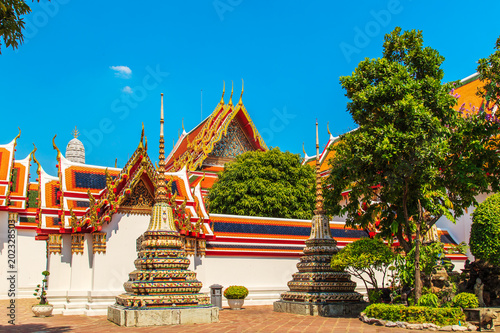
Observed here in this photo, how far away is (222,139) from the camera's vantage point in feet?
101

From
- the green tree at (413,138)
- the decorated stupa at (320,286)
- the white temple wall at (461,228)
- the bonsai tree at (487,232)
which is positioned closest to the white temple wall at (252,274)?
the decorated stupa at (320,286)

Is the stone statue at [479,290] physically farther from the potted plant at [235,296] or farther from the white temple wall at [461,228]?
the white temple wall at [461,228]

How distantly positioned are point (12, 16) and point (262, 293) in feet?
39.7

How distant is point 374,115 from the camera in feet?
35.8

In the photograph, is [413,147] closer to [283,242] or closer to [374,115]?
[374,115]

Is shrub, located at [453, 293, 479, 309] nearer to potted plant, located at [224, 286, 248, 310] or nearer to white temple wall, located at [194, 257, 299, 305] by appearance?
potted plant, located at [224, 286, 248, 310]

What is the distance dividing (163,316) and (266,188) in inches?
505

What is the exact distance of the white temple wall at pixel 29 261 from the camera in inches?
824

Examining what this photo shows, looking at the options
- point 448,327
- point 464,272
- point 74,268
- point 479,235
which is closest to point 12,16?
point 74,268

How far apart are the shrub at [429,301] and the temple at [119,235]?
388cm

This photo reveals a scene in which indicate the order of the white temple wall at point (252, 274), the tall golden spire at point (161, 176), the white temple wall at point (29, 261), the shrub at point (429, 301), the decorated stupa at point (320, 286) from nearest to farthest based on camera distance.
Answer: the shrub at point (429, 301) → the tall golden spire at point (161, 176) → the decorated stupa at point (320, 286) → the white temple wall at point (252, 274) → the white temple wall at point (29, 261)

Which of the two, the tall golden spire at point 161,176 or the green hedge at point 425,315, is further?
the tall golden spire at point 161,176

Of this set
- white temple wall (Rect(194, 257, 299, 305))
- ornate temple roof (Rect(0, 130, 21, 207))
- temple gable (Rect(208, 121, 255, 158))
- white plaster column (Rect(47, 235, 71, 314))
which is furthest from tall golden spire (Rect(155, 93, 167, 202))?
temple gable (Rect(208, 121, 255, 158))

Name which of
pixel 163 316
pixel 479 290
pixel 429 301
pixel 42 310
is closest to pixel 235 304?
pixel 163 316
